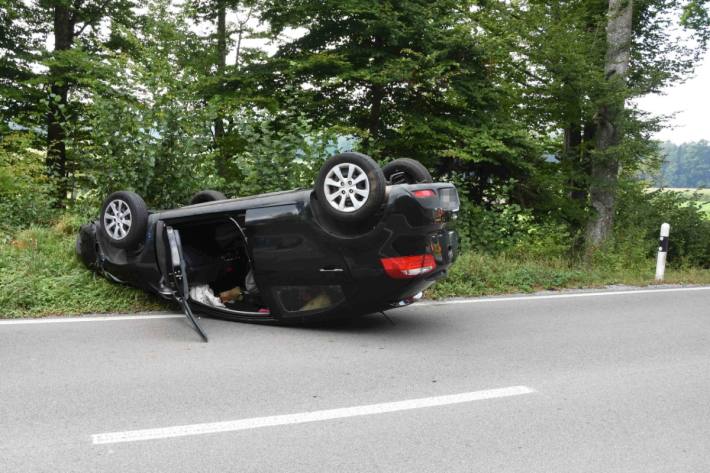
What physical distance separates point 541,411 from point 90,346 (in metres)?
3.69

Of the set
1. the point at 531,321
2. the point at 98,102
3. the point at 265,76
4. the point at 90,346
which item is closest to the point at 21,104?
the point at 265,76

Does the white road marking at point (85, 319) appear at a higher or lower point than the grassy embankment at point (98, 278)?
lower

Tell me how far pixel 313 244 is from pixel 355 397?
1.84 m

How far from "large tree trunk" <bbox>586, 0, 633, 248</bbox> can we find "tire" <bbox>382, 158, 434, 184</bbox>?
7632 mm

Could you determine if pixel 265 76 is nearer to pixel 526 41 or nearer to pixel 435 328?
pixel 526 41

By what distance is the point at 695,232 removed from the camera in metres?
14.8

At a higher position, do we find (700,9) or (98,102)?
(700,9)

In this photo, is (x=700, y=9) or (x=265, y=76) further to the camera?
(x=700, y=9)

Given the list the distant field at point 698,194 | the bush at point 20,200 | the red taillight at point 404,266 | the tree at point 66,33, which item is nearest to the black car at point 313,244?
the red taillight at point 404,266

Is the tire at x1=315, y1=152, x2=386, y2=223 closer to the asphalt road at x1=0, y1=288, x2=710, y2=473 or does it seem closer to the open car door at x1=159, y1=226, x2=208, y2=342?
the asphalt road at x1=0, y1=288, x2=710, y2=473

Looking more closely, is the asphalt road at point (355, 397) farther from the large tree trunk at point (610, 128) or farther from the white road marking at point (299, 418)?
the large tree trunk at point (610, 128)

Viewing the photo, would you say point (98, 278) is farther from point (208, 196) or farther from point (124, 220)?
point (208, 196)

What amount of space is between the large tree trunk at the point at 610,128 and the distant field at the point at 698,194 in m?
2.73

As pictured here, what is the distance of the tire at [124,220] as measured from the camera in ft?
20.2
